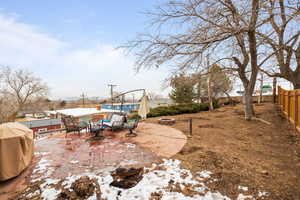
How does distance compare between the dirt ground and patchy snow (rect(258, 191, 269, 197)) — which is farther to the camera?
the dirt ground

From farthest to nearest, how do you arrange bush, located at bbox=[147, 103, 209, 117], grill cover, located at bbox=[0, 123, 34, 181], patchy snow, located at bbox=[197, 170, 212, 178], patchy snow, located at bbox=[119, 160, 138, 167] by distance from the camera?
1. bush, located at bbox=[147, 103, 209, 117]
2. patchy snow, located at bbox=[119, 160, 138, 167]
3. grill cover, located at bbox=[0, 123, 34, 181]
4. patchy snow, located at bbox=[197, 170, 212, 178]

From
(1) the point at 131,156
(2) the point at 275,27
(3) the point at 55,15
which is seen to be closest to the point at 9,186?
(1) the point at 131,156

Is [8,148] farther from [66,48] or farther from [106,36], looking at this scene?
[66,48]

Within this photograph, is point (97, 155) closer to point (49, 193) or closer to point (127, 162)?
point (127, 162)

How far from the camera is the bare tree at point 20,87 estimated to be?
21844mm

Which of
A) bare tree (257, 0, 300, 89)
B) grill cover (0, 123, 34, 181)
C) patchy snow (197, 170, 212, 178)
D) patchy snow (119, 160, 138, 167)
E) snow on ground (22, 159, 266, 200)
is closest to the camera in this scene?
snow on ground (22, 159, 266, 200)

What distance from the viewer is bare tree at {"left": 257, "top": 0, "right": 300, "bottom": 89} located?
4.69m

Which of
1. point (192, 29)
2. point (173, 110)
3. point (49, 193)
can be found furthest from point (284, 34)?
point (49, 193)

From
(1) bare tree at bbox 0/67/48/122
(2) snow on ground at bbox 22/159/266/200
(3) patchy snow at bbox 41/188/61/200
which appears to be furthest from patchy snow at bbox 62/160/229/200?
(1) bare tree at bbox 0/67/48/122

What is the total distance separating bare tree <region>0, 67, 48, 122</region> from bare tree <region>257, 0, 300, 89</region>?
29.6 meters

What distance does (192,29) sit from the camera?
5.04 meters

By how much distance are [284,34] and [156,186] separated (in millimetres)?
8572

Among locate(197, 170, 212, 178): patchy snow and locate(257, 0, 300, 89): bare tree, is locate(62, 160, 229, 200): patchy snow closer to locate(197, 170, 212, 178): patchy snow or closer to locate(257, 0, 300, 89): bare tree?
locate(197, 170, 212, 178): patchy snow

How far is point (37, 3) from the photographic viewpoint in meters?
6.09
